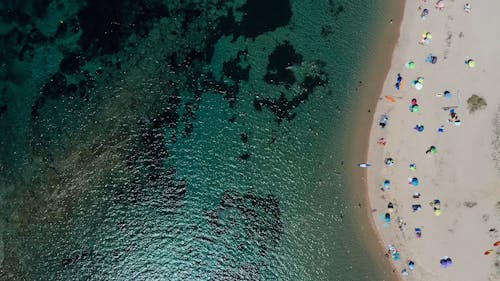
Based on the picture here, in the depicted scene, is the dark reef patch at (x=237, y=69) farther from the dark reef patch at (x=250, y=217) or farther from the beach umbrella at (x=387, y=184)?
the beach umbrella at (x=387, y=184)

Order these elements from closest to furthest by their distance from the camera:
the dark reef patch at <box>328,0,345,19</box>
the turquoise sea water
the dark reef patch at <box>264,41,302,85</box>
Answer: the turquoise sea water < the dark reef patch at <box>264,41,302,85</box> < the dark reef patch at <box>328,0,345,19</box>

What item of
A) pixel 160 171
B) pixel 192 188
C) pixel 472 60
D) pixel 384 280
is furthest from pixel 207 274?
pixel 472 60

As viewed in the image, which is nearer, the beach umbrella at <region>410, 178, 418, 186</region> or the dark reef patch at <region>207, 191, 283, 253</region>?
the beach umbrella at <region>410, 178, 418, 186</region>

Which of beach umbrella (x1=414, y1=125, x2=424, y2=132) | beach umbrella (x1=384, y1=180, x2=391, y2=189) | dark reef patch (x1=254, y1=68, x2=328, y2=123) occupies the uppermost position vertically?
dark reef patch (x1=254, y1=68, x2=328, y2=123)

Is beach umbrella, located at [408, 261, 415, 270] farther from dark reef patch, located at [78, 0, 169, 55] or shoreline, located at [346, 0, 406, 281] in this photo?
dark reef patch, located at [78, 0, 169, 55]

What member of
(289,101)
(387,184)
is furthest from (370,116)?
(289,101)

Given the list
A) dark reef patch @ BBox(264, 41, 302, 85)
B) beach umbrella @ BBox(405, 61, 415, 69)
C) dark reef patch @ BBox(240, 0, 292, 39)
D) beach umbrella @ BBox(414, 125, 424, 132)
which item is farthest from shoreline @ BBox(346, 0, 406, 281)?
dark reef patch @ BBox(240, 0, 292, 39)

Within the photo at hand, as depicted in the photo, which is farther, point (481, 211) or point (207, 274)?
point (207, 274)

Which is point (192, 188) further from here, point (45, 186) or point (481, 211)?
point (481, 211)

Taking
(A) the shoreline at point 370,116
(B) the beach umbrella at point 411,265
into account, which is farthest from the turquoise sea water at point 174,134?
(B) the beach umbrella at point 411,265
